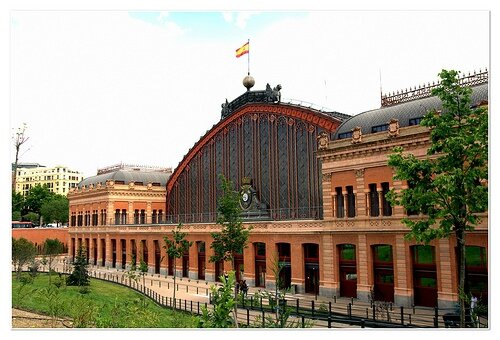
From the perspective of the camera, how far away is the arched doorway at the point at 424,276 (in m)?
34.6

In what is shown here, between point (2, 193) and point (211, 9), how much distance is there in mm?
13834

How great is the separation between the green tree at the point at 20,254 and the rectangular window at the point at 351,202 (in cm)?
3210

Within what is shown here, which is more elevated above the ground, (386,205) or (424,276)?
(386,205)

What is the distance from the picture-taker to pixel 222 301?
57.1 ft

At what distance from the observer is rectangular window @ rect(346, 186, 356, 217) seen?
40.4 m

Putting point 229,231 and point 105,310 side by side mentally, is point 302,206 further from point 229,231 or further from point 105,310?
point 105,310

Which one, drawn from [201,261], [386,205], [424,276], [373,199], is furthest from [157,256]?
[424,276]

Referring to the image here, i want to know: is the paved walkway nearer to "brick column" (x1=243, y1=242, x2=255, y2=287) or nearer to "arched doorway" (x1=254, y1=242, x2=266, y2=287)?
"arched doorway" (x1=254, y1=242, x2=266, y2=287)

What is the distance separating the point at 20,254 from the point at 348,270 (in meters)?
33.2

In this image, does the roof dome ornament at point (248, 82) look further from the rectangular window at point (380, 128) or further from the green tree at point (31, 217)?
the green tree at point (31, 217)

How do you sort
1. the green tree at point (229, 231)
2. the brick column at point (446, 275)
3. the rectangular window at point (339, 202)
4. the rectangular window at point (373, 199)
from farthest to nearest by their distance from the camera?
1. the rectangular window at point (339, 202)
2. the green tree at point (229, 231)
3. the rectangular window at point (373, 199)
4. the brick column at point (446, 275)

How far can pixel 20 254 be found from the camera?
52.2 meters

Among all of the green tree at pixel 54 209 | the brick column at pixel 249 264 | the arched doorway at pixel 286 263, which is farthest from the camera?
the green tree at pixel 54 209

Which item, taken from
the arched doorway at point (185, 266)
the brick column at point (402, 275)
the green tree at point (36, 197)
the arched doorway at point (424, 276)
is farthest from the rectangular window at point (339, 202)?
the green tree at point (36, 197)
